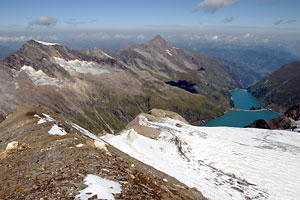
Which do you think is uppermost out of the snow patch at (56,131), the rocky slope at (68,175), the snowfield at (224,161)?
the rocky slope at (68,175)

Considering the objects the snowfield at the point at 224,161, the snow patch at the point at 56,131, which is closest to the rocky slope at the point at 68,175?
the snow patch at the point at 56,131

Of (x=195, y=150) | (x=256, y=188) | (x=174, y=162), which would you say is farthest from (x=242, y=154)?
(x=174, y=162)

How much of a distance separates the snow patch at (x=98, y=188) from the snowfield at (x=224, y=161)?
71.7 ft

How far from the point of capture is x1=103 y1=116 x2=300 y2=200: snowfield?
35.8m

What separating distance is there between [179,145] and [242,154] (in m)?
17.6

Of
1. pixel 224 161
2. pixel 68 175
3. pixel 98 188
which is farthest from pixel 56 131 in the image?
pixel 224 161

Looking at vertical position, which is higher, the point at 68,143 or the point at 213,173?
the point at 68,143

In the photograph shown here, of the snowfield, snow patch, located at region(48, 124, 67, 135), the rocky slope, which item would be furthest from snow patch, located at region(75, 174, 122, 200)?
the snowfield

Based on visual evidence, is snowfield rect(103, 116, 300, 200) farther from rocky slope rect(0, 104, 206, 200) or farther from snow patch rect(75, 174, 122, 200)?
snow patch rect(75, 174, 122, 200)

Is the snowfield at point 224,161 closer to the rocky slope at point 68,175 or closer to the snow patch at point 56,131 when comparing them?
the snow patch at point 56,131

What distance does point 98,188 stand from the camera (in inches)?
498

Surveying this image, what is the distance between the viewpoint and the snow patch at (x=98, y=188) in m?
11.6

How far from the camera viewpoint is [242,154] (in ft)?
177

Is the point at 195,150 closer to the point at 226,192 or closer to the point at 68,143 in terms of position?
the point at 226,192
